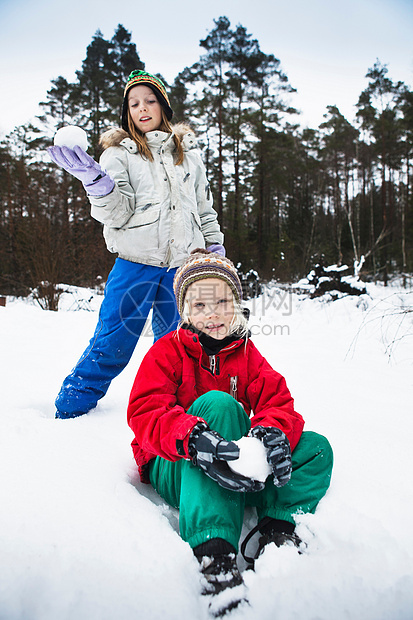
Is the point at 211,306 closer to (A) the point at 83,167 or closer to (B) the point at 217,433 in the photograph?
(B) the point at 217,433

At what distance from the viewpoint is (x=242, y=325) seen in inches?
52.1

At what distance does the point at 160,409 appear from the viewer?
107 cm

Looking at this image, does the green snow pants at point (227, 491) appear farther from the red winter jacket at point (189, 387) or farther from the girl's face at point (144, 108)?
the girl's face at point (144, 108)

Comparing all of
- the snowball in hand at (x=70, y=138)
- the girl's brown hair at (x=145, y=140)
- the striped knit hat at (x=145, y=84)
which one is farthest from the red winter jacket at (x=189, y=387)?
the striped knit hat at (x=145, y=84)

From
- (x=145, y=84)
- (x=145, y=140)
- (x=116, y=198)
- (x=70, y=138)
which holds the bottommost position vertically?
(x=116, y=198)

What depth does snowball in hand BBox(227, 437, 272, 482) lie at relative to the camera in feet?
2.96

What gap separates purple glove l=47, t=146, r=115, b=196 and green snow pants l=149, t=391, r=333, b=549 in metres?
1.08

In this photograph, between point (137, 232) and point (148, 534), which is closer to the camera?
point (148, 534)

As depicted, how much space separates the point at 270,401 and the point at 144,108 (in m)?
1.64

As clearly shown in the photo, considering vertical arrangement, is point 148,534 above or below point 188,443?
below

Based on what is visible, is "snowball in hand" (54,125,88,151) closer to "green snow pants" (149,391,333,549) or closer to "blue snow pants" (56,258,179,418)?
"blue snow pants" (56,258,179,418)

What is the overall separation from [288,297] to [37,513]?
827cm

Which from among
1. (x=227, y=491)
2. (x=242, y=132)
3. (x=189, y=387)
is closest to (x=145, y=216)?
(x=189, y=387)

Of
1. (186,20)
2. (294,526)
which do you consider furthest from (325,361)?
(186,20)
